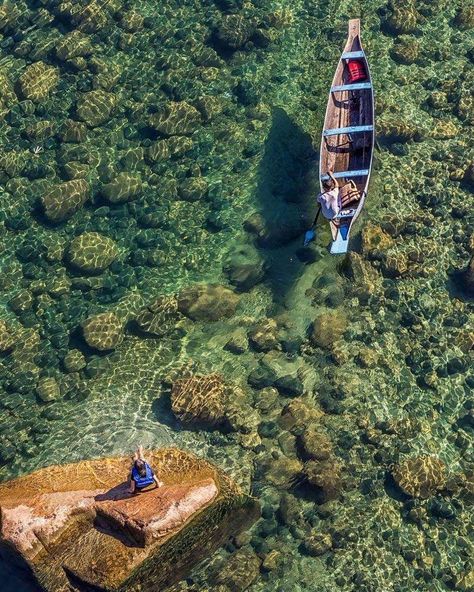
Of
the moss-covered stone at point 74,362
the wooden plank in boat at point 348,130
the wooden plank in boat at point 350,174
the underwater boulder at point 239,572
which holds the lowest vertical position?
the underwater boulder at point 239,572

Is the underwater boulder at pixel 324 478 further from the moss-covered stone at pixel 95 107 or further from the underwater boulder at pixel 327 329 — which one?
the moss-covered stone at pixel 95 107

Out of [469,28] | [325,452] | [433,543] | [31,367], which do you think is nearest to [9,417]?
[31,367]

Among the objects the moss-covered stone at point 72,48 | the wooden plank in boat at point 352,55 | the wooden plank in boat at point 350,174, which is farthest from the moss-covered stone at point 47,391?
the wooden plank in boat at point 352,55

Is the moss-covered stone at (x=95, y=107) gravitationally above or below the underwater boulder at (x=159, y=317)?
above

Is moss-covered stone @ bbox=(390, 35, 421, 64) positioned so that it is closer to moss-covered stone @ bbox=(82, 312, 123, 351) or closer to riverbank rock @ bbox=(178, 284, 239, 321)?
riverbank rock @ bbox=(178, 284, 239, 321)

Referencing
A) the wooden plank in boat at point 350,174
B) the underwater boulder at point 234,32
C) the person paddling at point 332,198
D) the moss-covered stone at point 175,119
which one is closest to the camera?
the person paddling at point 332,198

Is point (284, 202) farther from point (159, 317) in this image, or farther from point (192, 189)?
point (159, 317)

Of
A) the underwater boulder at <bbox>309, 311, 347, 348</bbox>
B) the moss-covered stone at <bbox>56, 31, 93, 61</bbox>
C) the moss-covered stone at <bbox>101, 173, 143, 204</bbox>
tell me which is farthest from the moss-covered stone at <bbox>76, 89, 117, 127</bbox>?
the underwater boulder at <bbox>309, 311, 347, 348</bbox>
